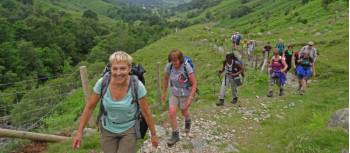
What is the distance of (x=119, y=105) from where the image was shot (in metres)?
5.48

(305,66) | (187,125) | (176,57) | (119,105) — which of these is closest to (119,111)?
(119,105)

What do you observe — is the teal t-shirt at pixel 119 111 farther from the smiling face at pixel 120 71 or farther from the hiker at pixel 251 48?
the hiker at pixel 251 48

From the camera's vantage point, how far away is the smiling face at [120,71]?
533cm

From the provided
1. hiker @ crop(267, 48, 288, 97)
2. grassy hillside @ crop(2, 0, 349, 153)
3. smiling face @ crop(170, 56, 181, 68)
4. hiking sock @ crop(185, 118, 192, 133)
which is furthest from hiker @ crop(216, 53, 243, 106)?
smiling face @ crop(170, 56, 181, 68)

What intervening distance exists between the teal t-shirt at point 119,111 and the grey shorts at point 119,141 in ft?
0.21

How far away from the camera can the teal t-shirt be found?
5.50 meters

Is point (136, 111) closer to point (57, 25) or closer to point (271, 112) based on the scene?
point (271, 112)

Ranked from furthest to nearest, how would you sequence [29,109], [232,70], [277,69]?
[29,109] → [277,69] → [232,70]

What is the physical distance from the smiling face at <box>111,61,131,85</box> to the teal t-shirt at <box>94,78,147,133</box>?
205 mm

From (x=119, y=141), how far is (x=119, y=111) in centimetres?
55

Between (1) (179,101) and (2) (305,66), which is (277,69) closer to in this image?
(2) (305,66)

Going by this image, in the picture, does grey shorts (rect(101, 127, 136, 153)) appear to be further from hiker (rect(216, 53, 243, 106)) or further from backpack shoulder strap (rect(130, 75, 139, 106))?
hiker (rect(216, 53, 243, 106))

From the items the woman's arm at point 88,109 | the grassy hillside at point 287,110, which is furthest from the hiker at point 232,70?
the woman's arm at point 88,109

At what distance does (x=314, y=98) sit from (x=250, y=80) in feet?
12.5
